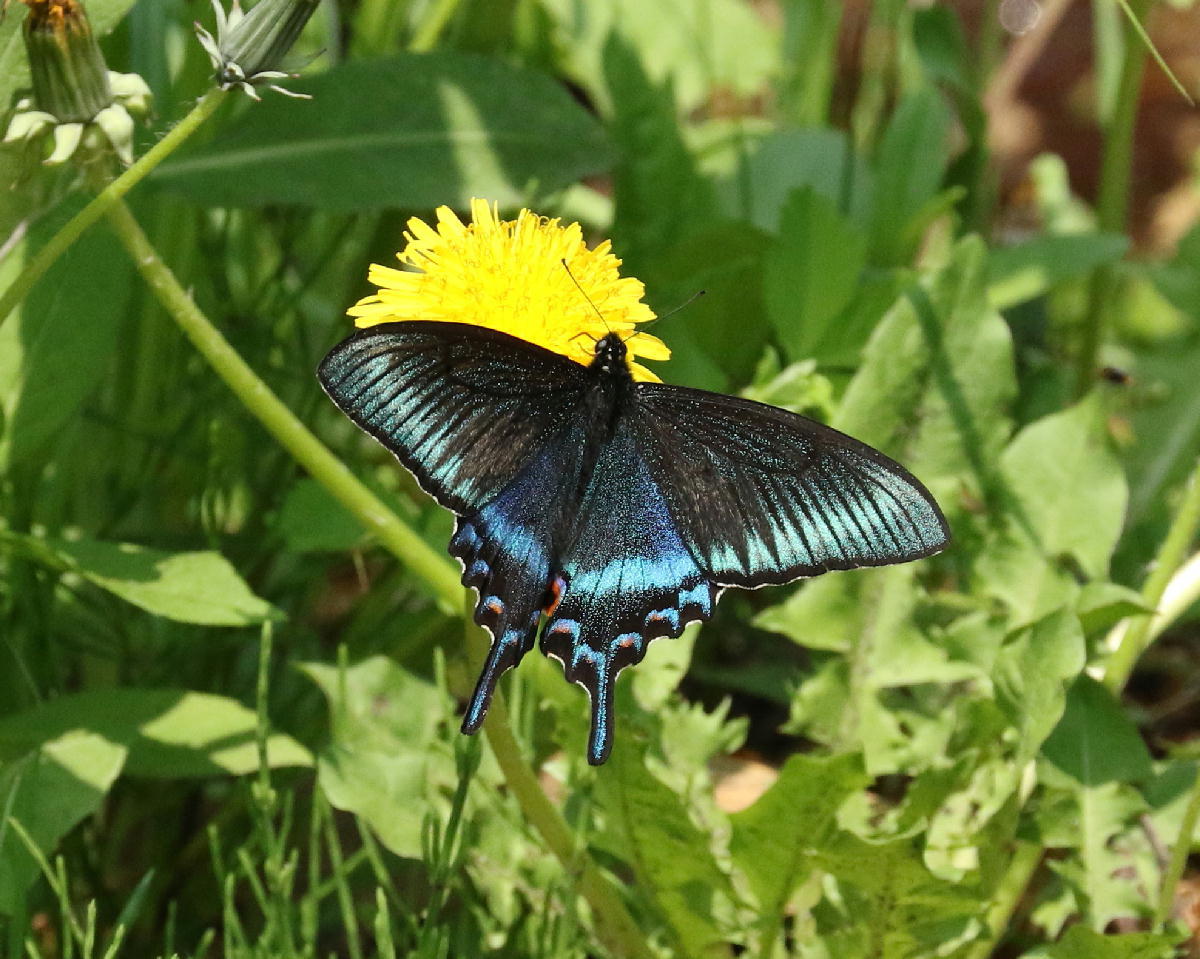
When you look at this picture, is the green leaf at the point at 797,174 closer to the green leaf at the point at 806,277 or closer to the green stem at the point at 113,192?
the green leaf at the point at 806,277

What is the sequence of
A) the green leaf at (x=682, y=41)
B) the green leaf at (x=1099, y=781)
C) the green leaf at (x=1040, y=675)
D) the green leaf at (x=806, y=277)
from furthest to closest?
the green leaf at (x=682, y=41)
the green leaf at (x=806, y=277)
the green leaf at (x=1099, y=781)
the green leaf at (x=1040, y=675)

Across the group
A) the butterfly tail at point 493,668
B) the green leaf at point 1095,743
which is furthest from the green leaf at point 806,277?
the butterfly tail at point 493,668

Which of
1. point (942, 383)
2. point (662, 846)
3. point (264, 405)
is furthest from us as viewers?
point (942, 383)

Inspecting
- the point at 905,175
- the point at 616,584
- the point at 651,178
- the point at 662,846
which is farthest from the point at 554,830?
the point at 905,175

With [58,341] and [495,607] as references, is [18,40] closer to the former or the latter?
[58,341]

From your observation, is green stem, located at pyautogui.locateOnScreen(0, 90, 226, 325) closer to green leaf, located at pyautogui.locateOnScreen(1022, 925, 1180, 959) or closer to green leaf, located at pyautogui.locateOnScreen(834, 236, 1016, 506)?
green leaf, located at pyautogui.locateOnScreen(834, 236, 1016, 506)

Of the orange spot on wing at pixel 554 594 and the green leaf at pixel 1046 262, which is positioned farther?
the green leaf at pixel 1046 262

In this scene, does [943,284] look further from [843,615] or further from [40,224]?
[40,224]
